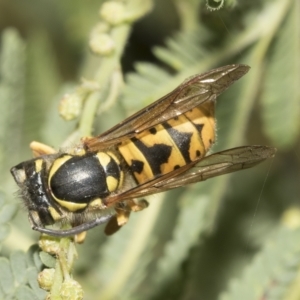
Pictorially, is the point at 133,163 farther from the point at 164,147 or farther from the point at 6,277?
the point at 6,277

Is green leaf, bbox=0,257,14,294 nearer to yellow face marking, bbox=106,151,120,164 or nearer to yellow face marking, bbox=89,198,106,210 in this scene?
yellow face marking, bbox=89,198,106,210

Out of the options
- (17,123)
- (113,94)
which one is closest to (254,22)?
(113,94)

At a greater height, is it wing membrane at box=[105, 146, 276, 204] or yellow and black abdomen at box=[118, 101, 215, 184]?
yellow and black abdomen at box=[118, 101, 215, 184]

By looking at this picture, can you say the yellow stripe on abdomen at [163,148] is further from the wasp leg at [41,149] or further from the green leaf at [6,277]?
the green leaf at [6,277]

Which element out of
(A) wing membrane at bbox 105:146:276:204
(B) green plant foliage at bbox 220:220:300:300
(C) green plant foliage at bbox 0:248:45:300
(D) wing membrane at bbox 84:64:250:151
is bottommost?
(B) green plant foliage at bbox 220:220:300:300

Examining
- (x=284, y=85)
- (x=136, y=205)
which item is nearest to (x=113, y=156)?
(x=136, y=205)

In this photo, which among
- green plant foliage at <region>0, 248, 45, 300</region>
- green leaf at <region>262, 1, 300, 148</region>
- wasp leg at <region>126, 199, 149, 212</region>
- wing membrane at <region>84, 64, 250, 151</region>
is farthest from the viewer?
green leaf at <region>262, 1, 300, 148</region>

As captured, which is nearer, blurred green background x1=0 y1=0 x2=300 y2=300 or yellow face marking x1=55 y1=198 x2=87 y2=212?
yellow face marking x1=55 y1=198 x2=87 y2=212

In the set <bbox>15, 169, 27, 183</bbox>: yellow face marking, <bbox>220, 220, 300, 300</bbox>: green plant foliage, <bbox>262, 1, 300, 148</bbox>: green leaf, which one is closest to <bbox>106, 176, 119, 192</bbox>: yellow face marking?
<bbox>15, 169, 27, 183</bbox>: yellow face marking

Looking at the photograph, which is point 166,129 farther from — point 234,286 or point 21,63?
point 21,63
